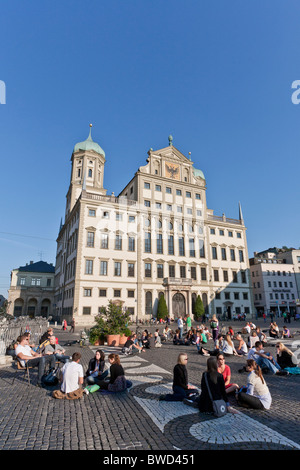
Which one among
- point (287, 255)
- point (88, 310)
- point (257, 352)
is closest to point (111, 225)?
point (88, 310)

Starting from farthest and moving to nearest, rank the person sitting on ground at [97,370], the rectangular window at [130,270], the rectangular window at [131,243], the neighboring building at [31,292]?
the neighboring building at [31,292] < the rectangular window at [131,243] < the rectangular window at [130,270] < the person sitting on ground at [97,370]

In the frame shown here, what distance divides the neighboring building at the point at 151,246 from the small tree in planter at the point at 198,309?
1248 millimetres

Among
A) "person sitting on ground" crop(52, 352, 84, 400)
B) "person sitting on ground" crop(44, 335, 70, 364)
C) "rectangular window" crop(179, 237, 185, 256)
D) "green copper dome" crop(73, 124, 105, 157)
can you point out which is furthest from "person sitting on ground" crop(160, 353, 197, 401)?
Result: "green copper dome" crop(73, 124, 105, 157)

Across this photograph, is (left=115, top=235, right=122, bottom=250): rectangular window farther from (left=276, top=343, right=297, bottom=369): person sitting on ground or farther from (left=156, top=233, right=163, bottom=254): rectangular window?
(left=276, top=343, right=297, bottom=369): person sitting on ground

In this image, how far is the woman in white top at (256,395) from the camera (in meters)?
6.00

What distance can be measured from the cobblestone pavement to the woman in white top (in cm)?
16

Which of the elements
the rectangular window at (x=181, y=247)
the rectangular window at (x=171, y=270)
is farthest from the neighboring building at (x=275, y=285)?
the rectangular window at (x=171, y=270)

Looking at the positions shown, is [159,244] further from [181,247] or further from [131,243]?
[131,243]

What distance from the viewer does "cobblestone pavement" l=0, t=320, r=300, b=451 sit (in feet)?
14.6

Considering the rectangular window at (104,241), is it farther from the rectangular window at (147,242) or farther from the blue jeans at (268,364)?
the blue jeans at (268,364)

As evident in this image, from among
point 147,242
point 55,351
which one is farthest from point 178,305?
point 55,351

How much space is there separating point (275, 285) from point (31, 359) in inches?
2432

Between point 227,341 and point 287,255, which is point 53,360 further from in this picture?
point 287,255
